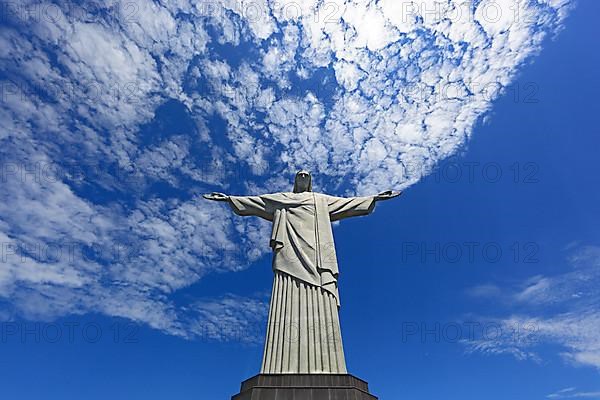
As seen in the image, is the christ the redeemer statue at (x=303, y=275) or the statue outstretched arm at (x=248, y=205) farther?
the statue outstretched arm at (x=248, y=205)

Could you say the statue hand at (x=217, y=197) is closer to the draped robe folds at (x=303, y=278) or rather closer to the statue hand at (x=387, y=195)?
the draped robe folds at (x=303, y=278)

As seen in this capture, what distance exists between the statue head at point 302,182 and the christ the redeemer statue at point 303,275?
0.02 meters

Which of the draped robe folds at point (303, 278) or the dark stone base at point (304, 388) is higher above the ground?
the draped robe folds at point (303, 278)

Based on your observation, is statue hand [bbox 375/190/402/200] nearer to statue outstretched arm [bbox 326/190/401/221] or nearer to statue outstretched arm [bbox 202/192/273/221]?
statue outstretched arm [bbox 326/190/401/221]

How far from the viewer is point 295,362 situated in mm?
9352

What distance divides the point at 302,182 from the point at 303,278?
3.00 m

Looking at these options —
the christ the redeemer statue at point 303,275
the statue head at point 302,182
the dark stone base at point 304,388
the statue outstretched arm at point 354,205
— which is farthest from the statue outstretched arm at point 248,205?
the dark stone base at point 304,388

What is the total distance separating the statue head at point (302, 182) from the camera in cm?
1243

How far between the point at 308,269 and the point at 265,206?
2231 millimetres

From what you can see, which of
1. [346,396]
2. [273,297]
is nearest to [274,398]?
[346,396]

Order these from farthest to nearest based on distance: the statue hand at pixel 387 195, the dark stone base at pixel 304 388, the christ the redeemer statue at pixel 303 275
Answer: the statue hand at pixel 387 195 < the christ the redeemer statue at pixel 303 275 < the dark stone base at pixel 304 388

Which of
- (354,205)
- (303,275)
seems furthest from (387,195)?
(303,275)

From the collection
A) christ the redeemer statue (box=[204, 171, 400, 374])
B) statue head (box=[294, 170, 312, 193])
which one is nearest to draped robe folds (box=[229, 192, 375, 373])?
christ the redeemer statue (box=[204, 171, 400, 374])

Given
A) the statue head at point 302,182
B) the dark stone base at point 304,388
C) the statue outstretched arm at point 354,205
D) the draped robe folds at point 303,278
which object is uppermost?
the statue head at point 302,182
